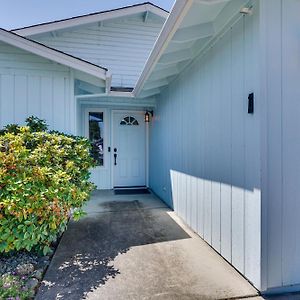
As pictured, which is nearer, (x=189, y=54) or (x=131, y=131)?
(x=189, y=54)

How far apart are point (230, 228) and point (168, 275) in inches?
37.1

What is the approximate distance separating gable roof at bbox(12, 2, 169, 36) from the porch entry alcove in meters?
2.48

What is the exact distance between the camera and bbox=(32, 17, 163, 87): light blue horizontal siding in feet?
24.1

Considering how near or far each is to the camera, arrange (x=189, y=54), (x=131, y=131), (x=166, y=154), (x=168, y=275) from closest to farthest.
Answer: (x=168, y=275) → (x=189, y=54) → (x=166, y=154) → (x=131, y=131)

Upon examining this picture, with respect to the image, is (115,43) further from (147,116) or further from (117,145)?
(117,145)

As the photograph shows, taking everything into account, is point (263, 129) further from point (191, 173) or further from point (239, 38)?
point (191, 173)

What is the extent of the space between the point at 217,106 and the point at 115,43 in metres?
5.43

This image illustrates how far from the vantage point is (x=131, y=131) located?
814 centimetres

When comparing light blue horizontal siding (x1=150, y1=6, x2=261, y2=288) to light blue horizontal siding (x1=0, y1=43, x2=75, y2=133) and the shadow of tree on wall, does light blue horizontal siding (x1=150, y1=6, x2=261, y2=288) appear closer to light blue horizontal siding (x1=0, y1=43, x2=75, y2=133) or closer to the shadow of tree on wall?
the shadow of tree on wall

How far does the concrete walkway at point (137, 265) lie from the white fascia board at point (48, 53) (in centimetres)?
293

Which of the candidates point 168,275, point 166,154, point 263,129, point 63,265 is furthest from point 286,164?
point 166,154

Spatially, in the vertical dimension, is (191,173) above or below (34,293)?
above

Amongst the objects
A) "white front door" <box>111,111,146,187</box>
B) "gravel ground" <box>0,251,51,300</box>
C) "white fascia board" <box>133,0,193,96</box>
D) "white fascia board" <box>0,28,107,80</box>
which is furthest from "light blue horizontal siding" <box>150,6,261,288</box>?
"white front door" <box>111,111,146,187</box>

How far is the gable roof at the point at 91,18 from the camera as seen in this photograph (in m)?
6.79
